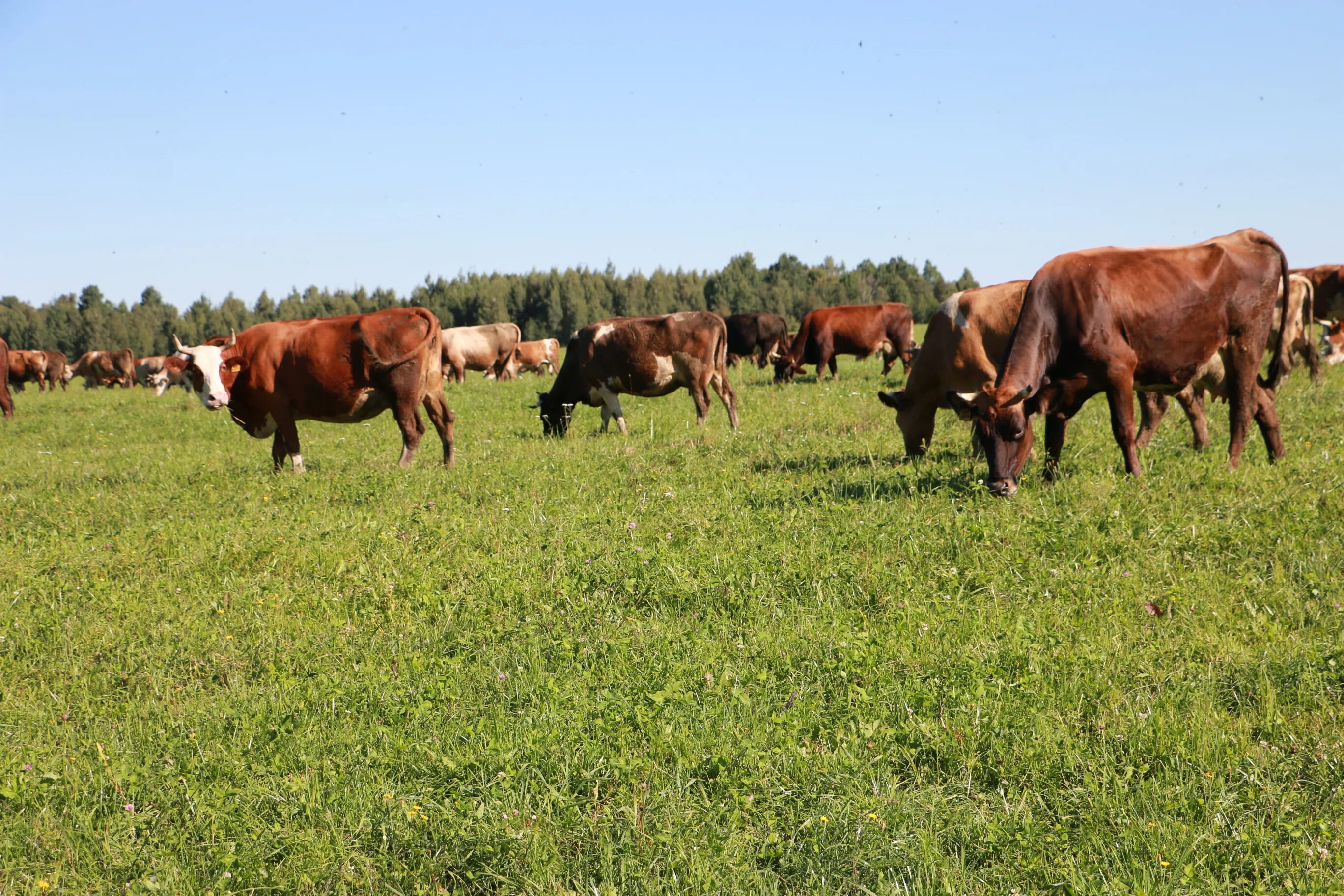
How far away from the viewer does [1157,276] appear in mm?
9273

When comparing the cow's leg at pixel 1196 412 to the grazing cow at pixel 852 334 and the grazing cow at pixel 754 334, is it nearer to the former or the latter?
the grazing cow at pixel 852 334

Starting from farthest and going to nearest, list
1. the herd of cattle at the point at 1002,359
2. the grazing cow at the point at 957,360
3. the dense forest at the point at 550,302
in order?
the dense forest at the point at 550,302 < the grazing cow at the point at 957,360 < the herd of cattle at the point at 1002,359

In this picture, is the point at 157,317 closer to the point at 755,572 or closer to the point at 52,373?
the point at 52,373

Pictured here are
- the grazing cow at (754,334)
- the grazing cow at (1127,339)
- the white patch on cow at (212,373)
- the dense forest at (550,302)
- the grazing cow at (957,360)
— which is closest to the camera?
the grazing cow at (1127,339)

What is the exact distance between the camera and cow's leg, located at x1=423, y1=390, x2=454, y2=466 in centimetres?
1359

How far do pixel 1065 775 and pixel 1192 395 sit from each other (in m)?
7.91

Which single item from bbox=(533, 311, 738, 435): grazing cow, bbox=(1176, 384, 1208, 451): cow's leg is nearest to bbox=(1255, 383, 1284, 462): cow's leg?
bbox=(1176, 384, 1208, 451): cow's leg

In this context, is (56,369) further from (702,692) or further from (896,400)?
(702,692)

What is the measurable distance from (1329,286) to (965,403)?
20237mm

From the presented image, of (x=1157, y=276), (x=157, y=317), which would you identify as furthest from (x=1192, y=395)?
(x=157, y=317)

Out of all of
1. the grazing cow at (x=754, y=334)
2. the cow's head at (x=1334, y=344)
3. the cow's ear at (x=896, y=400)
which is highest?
the grazing cow at (x=754, y=334)

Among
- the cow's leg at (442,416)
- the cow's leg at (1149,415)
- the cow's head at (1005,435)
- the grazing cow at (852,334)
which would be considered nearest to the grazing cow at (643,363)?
the cow's leg at (442,416)

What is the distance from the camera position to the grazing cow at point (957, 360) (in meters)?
11.6

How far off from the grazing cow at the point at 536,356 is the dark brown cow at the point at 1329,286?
31028 millimetres
